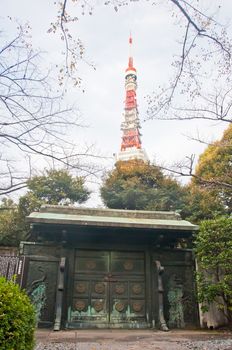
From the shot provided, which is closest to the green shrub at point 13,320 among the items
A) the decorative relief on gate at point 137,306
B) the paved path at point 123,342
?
the paved path at point 123,342

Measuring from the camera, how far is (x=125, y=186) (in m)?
16.8

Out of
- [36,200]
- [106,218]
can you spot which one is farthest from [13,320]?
[36,200]

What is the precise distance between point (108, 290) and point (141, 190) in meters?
9.17

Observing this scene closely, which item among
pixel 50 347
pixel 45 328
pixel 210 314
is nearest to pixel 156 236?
pixel 210 314

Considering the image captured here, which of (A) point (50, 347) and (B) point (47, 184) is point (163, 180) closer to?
(B) point (47, 184)

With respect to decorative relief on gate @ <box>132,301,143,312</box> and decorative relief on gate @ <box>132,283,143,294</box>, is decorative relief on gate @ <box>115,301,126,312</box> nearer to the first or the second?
decorative relief on gate @ <box>132,301,143,312</box>

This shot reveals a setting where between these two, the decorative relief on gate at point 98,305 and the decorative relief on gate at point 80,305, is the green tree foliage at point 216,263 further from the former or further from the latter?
the decorative relief on gate at point 80,305

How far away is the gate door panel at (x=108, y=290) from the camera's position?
23.9ft

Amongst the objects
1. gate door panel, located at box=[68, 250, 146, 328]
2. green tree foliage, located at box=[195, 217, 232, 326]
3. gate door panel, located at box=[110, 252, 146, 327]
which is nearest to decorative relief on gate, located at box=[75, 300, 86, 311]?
gate door panel, located at box=[68, 250, 146, 328]

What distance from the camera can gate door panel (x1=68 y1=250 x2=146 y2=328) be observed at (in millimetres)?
7293

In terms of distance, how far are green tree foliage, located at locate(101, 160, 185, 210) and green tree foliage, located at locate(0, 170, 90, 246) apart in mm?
1611

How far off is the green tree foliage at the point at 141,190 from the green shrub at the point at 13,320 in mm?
12452

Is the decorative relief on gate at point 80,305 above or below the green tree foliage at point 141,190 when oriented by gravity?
below

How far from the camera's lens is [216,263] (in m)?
7.20
